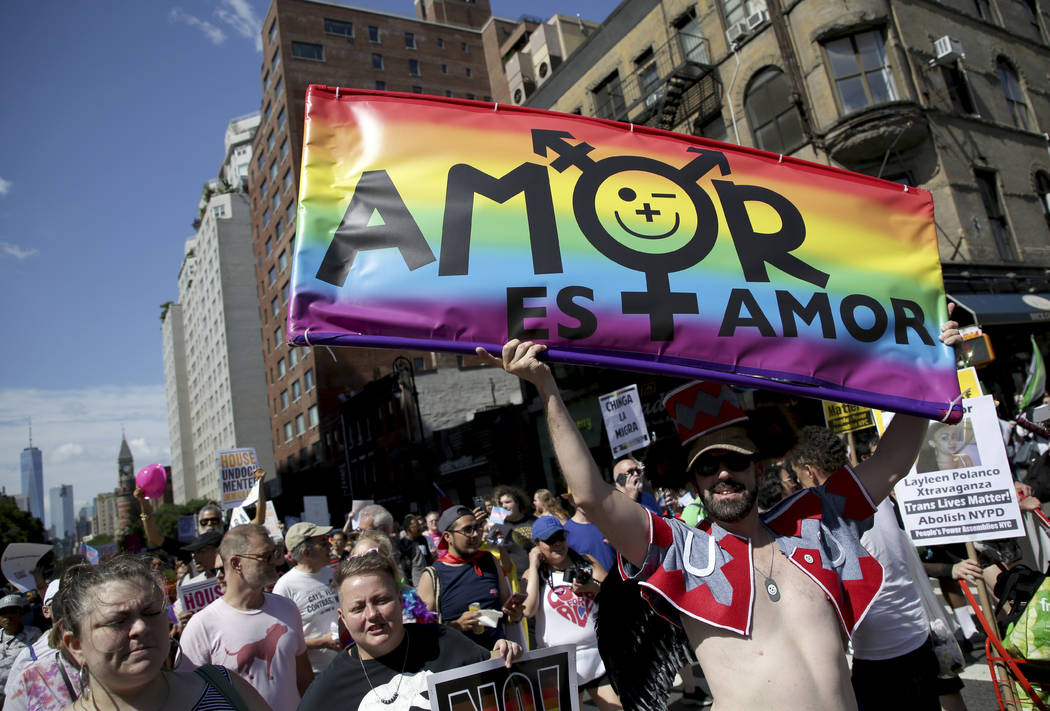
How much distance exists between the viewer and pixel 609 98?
2380 cm

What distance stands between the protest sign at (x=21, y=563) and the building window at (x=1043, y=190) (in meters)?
23.2

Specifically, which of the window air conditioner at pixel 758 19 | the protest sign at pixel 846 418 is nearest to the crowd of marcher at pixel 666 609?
the protest sign at pixel 846 418

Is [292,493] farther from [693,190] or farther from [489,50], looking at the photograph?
[693,190]

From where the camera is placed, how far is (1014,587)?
3604mm

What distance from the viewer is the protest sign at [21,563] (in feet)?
23.2

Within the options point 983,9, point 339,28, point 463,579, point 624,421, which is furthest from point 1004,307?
point 339,28

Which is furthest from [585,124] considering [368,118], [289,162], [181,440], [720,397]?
[181,440]

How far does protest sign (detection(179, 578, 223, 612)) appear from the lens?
5.95 meters

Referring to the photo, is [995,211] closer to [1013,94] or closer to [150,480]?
[1013,94]

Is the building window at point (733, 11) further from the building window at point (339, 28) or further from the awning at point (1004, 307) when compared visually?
the building window at point (339, 28)

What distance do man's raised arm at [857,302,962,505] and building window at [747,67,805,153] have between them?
16.3m

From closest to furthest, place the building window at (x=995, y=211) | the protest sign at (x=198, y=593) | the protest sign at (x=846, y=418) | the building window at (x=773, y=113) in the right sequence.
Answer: the protest sign at (x=198, y=593) < the protest sign at (x=846, y=418) < the building window at (x=995, y=211) < the building window at (x=773, y=113)

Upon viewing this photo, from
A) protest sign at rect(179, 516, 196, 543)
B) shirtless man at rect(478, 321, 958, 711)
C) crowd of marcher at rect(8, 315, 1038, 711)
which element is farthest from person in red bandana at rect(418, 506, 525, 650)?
protest sign at rect(179, 516, 196, 543)

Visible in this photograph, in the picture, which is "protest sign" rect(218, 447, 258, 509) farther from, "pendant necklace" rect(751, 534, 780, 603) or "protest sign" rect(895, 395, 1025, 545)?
"pendant necklace" rect(751, 534, 780, 603)
